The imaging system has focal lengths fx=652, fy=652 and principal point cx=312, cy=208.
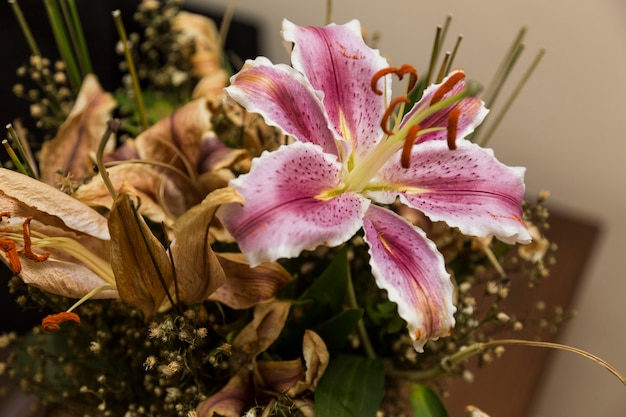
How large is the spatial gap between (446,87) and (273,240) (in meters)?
0.15

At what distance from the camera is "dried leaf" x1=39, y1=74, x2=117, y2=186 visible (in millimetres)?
518

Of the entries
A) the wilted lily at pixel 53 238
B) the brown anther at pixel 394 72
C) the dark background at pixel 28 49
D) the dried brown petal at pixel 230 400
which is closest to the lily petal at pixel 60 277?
the wilted lily at pixel 53 238

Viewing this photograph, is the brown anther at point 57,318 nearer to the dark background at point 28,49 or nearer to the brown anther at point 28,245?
the brown anther at point 28,245

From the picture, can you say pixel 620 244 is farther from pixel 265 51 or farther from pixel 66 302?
pixel 66 302

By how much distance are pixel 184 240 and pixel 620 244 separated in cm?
122

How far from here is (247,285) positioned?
0.42 metres

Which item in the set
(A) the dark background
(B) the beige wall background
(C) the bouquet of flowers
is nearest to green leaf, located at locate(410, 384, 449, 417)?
(C) the bouquet of flowers

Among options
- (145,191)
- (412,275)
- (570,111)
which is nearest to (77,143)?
(145,191)

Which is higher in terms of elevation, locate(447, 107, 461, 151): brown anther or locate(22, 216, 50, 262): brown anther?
locate(447, 107, 461, 151): brown anther

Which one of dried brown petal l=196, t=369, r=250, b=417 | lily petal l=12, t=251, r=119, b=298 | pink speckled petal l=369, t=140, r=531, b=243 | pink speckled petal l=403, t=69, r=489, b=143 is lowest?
dried brown petal l=196, t=369, r=250, b=417

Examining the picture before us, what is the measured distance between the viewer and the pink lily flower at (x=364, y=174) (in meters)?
0.35

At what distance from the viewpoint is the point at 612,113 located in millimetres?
1258

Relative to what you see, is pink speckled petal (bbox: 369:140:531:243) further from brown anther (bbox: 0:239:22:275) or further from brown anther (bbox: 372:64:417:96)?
brown anther (bbox: 0:239:22:275)

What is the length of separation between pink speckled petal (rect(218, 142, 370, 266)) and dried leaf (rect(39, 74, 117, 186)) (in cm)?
21
